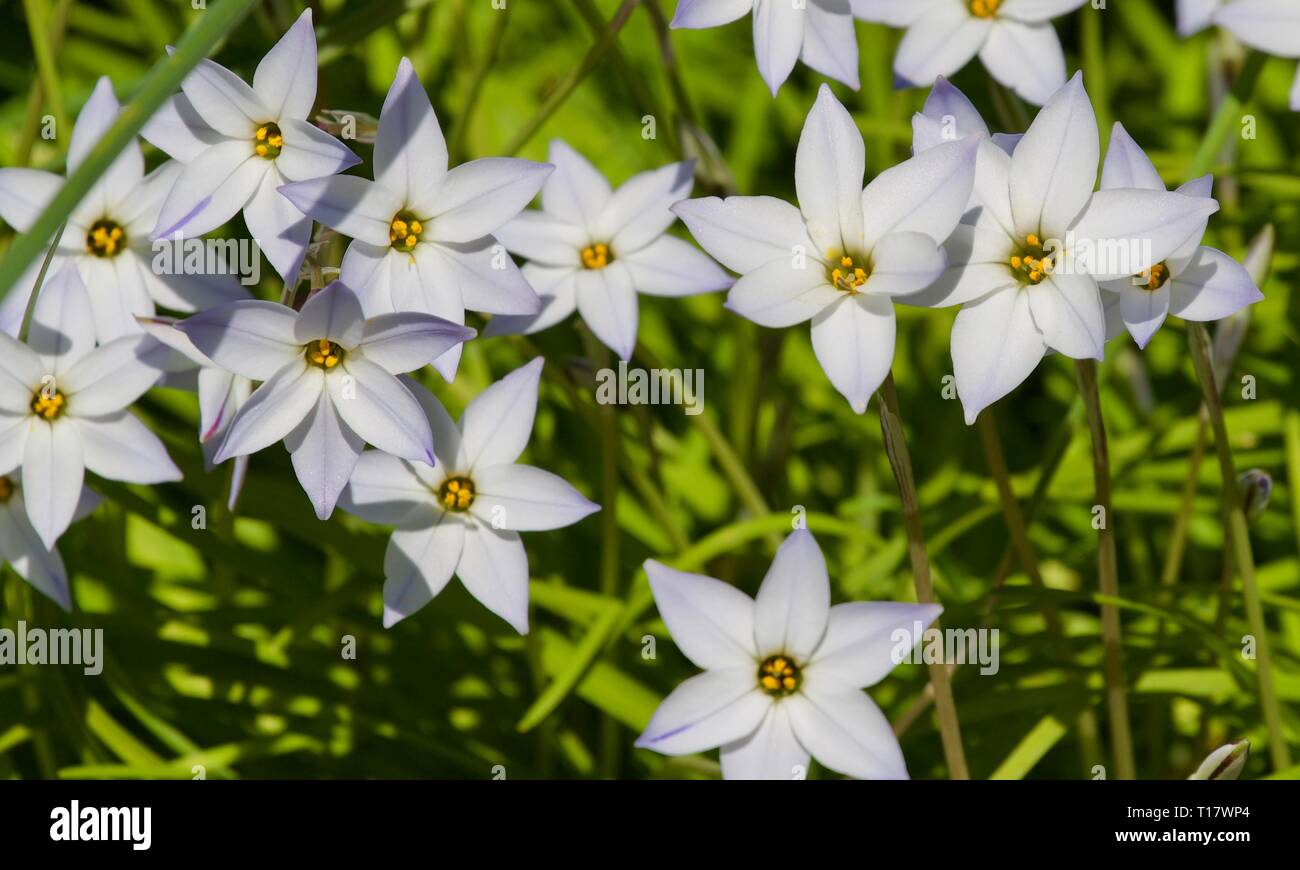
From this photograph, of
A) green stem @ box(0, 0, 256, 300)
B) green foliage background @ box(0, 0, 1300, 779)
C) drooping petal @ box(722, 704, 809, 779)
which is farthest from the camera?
green foliage background @ box(0, 0, 1300, 779)

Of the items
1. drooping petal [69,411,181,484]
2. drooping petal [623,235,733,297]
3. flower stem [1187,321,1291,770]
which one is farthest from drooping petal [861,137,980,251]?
drooping petal [69,411,181,484]

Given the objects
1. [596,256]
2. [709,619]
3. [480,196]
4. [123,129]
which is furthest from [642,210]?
[123,129]

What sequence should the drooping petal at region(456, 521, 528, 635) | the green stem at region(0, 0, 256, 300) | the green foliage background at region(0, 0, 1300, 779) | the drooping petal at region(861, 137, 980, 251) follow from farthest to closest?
1. the green foliage background at region(0, 0, 1300, 779)
2. the drooping petal at region(456, 521, 528, 635)
3. the drooping petal at region(861, 137, 980, 251)
4. the green stem at region(0, 0, 256, 300)

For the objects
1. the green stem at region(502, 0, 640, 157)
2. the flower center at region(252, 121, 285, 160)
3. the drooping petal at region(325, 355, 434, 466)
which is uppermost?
the green stem at region(502, 0, 640, 157)

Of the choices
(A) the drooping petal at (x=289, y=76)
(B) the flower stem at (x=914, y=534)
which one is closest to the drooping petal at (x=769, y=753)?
(B) the flower stem at (x=914, y=534)

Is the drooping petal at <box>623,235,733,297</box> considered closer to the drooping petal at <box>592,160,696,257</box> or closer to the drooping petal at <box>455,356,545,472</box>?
the drooping petal at <box>592,160,696,257</box>

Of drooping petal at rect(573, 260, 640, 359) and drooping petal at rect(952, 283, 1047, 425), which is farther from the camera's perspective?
drooping petal at rect(573, 260, 640, 359)

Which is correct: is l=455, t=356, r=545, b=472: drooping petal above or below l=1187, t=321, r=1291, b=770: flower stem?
above
